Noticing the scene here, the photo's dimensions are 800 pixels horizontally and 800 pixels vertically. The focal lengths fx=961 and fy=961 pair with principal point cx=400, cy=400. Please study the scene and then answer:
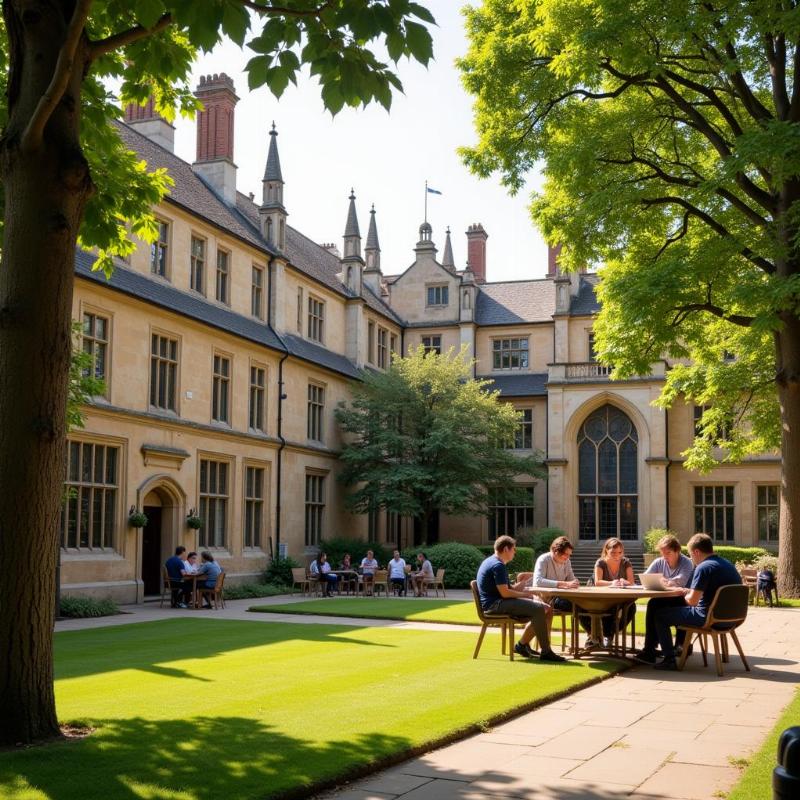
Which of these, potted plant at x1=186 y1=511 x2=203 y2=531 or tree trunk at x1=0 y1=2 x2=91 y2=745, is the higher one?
tree trunk at x1=0 y1=2 x2=91 y2=745

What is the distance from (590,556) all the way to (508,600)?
25.6m

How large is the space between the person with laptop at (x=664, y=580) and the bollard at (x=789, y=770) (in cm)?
906

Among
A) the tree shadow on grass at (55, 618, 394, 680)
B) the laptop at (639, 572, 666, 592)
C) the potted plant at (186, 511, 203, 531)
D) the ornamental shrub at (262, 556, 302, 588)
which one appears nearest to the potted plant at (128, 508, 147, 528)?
the potted plant at (186, 511, 203, 531)

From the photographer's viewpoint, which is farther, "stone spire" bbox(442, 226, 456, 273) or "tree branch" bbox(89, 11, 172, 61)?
"stone spire" bbox(442, 226, 456, 273)

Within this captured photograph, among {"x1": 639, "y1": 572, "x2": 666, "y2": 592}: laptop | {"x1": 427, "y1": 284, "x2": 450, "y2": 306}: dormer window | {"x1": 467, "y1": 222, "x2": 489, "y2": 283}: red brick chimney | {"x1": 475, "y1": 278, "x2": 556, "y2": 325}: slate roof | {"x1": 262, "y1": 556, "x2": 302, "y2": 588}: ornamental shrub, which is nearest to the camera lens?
{"x1": 639, "y1": 572, "x2": 666, "y2": 592}: laptop

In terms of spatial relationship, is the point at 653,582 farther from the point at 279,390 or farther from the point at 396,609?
the point at 279,390

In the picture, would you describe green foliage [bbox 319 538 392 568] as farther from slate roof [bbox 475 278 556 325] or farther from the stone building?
slate roof [bbox 475 278 556 325]

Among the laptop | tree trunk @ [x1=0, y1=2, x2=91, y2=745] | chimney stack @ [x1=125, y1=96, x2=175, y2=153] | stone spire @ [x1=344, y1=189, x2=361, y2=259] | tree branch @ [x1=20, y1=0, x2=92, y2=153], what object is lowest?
the laptop

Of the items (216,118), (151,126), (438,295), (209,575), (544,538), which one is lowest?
(209,575)

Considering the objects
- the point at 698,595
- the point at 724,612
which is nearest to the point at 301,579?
the point at 698,595

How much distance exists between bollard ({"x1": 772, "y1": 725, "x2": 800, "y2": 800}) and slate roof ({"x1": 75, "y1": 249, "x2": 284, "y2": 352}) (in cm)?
1877

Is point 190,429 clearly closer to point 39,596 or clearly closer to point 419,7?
point 39,596

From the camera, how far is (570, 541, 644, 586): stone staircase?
113 feet

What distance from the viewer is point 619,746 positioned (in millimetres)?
6906
